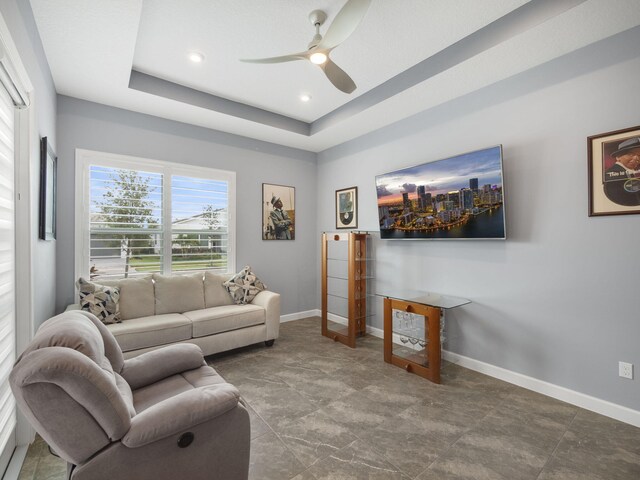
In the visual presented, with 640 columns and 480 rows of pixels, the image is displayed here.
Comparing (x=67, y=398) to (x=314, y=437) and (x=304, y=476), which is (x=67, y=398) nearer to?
(x=304, y=476)

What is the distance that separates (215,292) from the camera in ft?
13.0

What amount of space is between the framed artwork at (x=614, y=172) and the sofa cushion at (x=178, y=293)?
4.00 metres

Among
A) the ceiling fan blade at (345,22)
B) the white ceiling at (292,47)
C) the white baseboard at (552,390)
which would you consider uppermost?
the white ceiling at (292,47)

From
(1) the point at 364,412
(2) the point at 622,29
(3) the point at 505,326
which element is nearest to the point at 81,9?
(1) the point at 364,412

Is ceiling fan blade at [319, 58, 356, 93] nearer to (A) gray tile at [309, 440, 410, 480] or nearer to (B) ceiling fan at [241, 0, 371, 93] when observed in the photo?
(B) ceiling fan at [241, 0, 371, 93]

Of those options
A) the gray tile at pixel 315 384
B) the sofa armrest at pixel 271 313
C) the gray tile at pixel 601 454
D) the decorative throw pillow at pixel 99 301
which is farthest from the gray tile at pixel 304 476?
the decorative throw pillow at pixel 99 301

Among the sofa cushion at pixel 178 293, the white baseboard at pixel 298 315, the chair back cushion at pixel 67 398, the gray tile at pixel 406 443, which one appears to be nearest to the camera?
the chair back cushion at pixel 67 398

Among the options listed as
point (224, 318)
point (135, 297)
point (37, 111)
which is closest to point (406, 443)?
point (224, 318)

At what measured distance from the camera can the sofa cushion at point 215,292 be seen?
153 inches

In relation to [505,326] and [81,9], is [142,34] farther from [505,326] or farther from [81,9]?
[505,326]

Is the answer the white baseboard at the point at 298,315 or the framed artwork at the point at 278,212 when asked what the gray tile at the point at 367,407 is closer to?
the white baseboard at the point at 298,315

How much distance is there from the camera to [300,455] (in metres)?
1.96

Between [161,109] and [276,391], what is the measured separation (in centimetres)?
333

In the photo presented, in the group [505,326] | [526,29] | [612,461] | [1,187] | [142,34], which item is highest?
[142,34]
